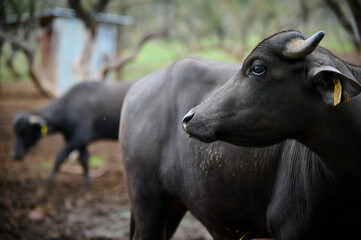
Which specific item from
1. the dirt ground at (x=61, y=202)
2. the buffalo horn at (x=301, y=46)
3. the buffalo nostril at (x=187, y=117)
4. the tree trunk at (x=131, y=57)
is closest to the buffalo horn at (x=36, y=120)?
the dirt ground at (x=61, y=202)

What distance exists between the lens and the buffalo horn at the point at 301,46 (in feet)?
7.46

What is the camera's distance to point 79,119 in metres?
9.70

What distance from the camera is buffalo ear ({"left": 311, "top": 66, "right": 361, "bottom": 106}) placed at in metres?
2.25

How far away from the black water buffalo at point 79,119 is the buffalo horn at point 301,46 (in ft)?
24.1

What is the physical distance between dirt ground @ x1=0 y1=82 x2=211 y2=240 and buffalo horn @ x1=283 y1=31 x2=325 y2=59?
3.83m

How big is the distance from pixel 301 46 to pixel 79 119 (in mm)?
7912

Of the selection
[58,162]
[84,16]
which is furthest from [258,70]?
[84,16]

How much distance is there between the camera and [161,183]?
363 cm

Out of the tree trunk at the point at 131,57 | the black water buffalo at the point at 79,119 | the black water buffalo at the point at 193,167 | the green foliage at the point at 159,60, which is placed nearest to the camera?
the black water buffalo at the point at 193,167

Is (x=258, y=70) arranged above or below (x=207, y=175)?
above

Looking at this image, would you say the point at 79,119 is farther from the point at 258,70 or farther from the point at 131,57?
the point at 258,70

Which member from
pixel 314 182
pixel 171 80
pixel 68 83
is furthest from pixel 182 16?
pixel 314 182

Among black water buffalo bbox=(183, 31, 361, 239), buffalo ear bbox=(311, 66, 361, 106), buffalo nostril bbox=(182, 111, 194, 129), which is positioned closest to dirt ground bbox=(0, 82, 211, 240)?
black water buffalo bbox=(183, 31, 361, 239)

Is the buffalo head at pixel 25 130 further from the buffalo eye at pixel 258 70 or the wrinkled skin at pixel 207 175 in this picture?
the buffalo eye at pixel 258 70
